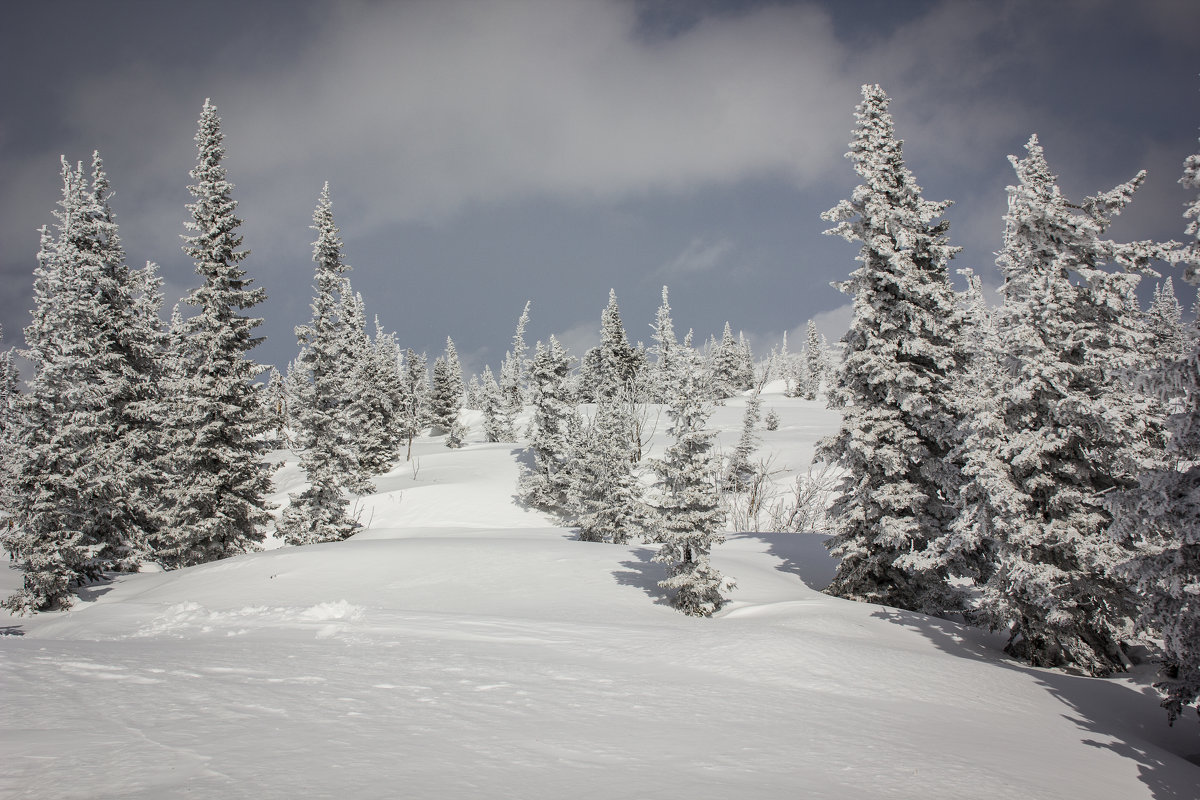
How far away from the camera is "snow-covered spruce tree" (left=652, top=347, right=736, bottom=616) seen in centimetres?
1503

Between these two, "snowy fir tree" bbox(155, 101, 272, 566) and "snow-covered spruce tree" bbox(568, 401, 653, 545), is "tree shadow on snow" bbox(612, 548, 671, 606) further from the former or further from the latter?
"snowy fir tree" bbox(155, 101, 272, 566)

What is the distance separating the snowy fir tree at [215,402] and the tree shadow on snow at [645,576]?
50.4ft

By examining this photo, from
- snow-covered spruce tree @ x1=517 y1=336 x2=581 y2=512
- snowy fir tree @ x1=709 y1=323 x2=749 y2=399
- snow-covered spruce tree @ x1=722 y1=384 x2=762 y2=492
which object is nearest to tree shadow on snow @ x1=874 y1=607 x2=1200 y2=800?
snow-covered spruce tree @ x1=722 y1=384 x2=762 y2=492

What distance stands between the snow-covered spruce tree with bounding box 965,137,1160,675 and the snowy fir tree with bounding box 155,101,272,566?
24911 mm

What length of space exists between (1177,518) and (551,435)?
41.6 meters

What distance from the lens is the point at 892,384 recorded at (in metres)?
17.4

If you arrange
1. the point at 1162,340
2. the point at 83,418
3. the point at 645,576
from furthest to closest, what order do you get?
the point at 83,418 → the point at 645,576 → the point at 1162,340

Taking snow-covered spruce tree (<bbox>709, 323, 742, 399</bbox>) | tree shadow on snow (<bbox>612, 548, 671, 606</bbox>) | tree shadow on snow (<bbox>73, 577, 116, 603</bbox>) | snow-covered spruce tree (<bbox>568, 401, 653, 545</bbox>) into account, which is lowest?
tree shadow on snow (<bbox>73, 577, 116, 603</bbox>)

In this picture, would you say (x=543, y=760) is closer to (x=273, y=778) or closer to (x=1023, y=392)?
(x=273, y=778)

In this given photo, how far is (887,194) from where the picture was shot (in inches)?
708

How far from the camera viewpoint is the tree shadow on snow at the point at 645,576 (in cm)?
1680

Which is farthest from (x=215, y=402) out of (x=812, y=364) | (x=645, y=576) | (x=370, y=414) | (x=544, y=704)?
(x=812, y=364)

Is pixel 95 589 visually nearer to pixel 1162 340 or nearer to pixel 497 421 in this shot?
pixel 1162 340

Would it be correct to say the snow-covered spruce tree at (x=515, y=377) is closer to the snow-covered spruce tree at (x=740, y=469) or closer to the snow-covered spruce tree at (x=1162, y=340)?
the snow-covered spruce tree at (x=740, y=469)
